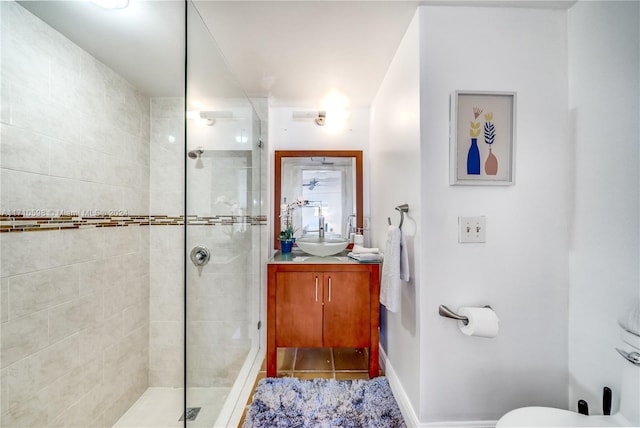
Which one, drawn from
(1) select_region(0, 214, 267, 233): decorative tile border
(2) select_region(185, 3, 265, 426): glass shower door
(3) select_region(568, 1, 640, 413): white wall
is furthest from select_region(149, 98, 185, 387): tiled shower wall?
(3) select_region(568, 1, 640, 413): white wall

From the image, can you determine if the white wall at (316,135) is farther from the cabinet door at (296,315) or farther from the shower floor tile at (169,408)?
the shower floor tile at (169,408)

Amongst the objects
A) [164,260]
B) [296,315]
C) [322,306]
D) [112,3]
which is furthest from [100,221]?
[322,306]

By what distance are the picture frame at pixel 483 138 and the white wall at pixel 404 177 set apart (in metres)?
0.18

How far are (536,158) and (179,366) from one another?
272cm

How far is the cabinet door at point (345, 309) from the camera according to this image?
180 cm

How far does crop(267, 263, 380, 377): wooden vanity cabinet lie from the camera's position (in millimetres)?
1794

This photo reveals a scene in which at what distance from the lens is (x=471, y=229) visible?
1.24m

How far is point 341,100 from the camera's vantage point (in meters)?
2.24

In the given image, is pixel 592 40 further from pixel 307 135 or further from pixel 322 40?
pixel 307 135

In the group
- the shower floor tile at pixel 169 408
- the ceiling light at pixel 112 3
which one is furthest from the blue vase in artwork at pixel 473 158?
the ceiling light at pixel 112 3

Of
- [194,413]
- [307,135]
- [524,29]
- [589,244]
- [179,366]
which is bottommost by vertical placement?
[179,366]

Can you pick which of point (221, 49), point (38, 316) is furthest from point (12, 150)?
point (221, 49)

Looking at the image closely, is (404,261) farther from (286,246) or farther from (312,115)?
(312,115)

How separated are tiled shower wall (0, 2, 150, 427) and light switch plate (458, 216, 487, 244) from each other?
79.2 inches
